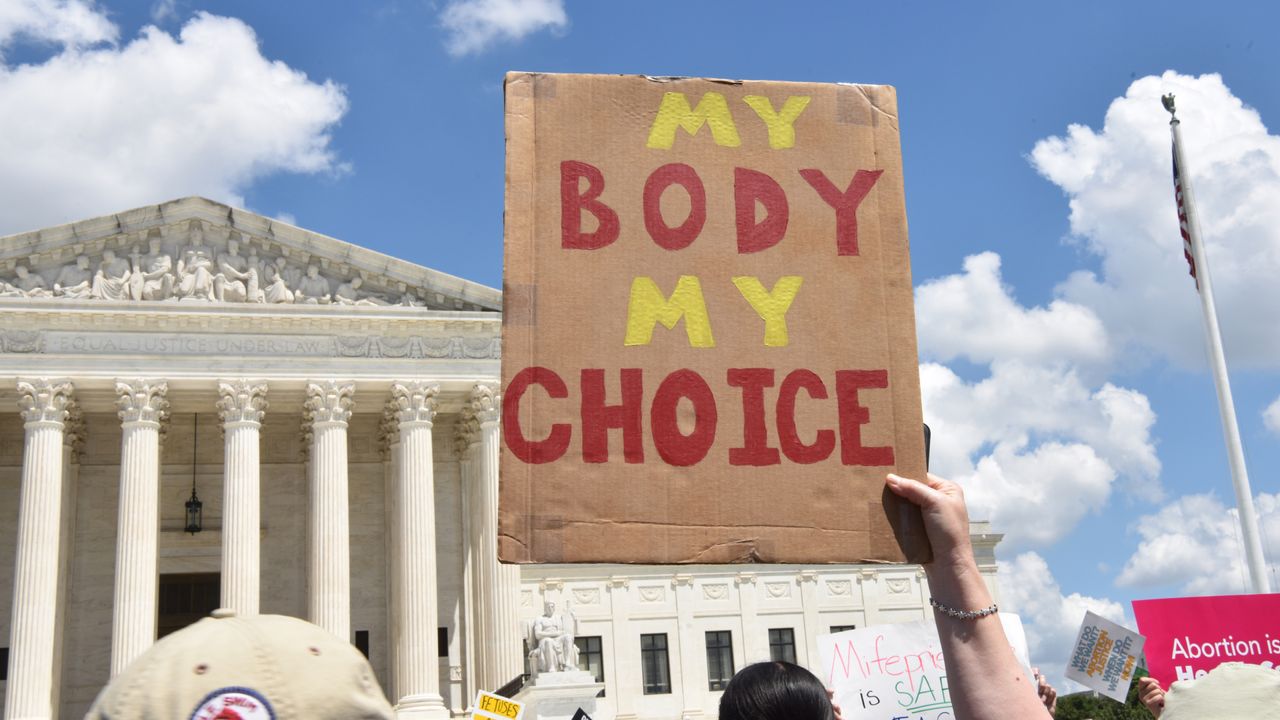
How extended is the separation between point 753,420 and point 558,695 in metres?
29.2

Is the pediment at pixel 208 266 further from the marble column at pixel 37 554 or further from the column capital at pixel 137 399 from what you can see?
the marble column at pixel 37 554

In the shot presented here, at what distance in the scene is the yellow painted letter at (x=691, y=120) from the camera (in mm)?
5457

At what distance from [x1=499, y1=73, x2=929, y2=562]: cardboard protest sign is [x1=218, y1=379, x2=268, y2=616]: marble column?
32139mm

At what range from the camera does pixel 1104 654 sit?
11.5 m

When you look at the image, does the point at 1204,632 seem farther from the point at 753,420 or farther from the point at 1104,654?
the point at 753,420

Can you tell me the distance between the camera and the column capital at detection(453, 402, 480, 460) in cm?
3997

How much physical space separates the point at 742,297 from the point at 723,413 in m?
0.48

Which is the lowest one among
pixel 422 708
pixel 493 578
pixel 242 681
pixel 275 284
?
pixel 422 708

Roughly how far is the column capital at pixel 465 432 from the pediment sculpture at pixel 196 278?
366cm

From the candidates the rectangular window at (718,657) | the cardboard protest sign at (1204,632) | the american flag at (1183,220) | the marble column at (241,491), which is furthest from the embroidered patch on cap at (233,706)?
the rectangular window at (718,657)

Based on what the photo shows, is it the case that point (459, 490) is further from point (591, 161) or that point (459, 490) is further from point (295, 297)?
point (591, 161)

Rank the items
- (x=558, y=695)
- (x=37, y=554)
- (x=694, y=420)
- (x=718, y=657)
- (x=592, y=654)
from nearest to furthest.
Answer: (x=694, y=420), (x=558, y=695), (x=37, y=554), (x=592, y=654), (x=718, y=657)

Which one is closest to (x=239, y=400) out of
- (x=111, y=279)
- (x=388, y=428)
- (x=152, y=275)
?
(x=152, y=275)

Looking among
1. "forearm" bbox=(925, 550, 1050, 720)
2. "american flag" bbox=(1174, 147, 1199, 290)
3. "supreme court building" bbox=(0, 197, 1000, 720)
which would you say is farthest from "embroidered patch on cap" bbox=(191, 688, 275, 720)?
"supreme court building" bbox=(0, 197, 1000, 720)
